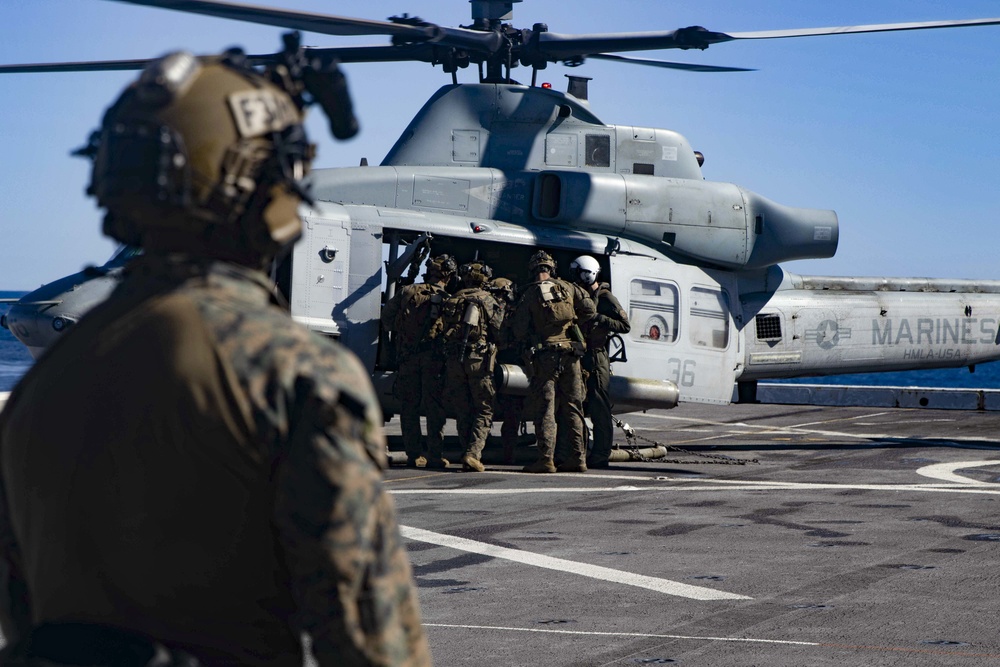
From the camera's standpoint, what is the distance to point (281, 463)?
163 centimetres

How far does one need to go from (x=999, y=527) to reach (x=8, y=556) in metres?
7.12

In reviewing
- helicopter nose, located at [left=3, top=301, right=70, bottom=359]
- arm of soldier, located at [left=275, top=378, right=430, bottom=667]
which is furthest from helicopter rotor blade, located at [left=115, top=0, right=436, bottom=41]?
arm of soldier, located at [left=275, top=378, right=430, bottom=667]

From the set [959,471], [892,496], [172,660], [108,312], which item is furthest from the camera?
[959,471]

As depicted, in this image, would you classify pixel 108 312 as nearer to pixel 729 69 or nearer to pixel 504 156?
pixel 504 156

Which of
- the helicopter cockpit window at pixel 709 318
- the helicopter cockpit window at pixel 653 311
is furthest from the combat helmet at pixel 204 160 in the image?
the helicopter cockpit window at pixel 709 318

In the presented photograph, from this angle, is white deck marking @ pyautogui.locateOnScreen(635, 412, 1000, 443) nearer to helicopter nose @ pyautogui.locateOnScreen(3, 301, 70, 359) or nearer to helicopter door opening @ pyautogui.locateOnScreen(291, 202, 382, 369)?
helicopter door opening @ pyautogui.locateOnScreen(291, 202, 382, 369)

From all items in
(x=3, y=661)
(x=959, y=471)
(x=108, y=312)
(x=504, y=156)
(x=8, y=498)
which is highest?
(x=504, y=156)

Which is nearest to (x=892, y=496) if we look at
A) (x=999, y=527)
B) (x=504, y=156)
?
(x=999, y=527)

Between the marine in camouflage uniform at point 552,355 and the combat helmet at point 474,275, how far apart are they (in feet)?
1.46

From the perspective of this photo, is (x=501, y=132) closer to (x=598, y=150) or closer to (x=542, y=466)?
(x=598, y=150)

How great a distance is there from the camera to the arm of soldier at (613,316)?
11.3 meters

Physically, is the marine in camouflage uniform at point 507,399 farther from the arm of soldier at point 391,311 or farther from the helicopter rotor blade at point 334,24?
the helicopter rotor blade at point 334,24

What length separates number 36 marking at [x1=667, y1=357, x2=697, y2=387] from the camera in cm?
1227

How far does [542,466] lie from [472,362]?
1162 millimetres
